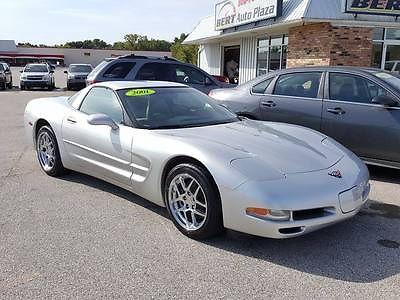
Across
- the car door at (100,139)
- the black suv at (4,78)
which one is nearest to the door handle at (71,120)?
the car door at (100,139)

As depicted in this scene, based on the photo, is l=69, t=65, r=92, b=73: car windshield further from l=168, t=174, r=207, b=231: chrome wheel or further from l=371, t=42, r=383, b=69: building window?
l=168, t=174, r=207, b=231: chrome wheel

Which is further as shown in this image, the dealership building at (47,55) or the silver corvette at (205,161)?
the dealership building at (47,55)

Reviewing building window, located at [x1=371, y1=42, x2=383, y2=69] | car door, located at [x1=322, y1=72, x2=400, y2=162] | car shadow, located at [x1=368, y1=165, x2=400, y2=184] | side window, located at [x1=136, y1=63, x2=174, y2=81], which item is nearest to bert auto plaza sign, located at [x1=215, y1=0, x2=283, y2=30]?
A: building window, located at [x1=371, y1=42, x2=383, y2=69]

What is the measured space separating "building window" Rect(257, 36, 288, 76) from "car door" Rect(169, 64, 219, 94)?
586 centimetres

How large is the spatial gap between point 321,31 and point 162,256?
444 inches

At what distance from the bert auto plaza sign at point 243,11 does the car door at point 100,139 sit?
10.1 meters

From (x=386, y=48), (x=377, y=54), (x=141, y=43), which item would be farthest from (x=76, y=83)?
(x=141, y=43)

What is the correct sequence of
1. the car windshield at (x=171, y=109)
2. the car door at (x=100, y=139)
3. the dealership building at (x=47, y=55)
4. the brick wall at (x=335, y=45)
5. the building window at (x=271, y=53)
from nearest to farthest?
1. the car door at (x=100, y=139)
2. the car windshield at (x=171, y=109)
3. the brick wall at (x=335, y=45)
4. the building window at (x=271, y=53)
5. the dealership building at (x=47, y=55)

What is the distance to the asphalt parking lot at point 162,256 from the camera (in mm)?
2984

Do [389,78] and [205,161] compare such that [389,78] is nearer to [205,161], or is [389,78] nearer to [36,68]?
[205,161]

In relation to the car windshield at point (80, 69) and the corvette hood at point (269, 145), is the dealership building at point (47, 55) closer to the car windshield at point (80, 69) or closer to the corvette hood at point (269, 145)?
the car windshield at point (80, 69)

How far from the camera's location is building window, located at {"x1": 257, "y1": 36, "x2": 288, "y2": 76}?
15.8 m

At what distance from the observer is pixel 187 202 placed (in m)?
3.86

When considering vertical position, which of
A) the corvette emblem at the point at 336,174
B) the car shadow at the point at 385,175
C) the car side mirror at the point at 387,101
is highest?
the car side mirror at the point at 387,101
